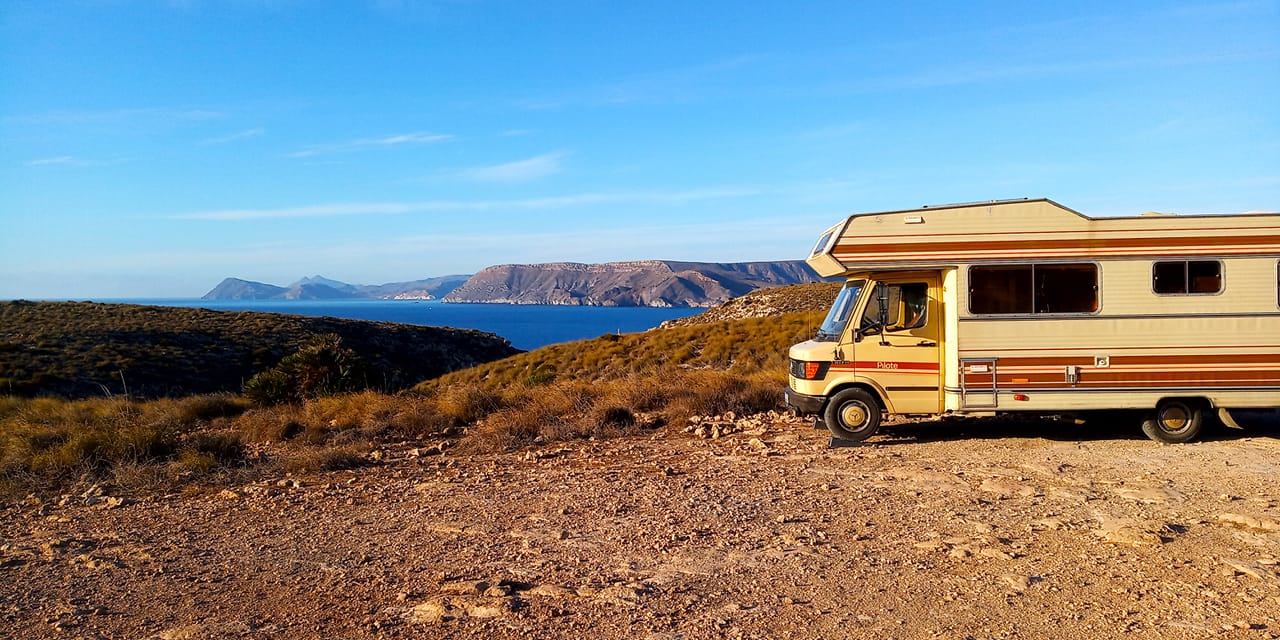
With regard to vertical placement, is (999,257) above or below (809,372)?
above

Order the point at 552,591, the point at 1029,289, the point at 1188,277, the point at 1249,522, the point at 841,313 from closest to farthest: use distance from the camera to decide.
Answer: the point at 552,591, the point at 1249,522, the point at 1188,277, the point at 1029,289, the point at 841,313

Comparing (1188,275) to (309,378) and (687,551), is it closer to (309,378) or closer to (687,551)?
(687,551)

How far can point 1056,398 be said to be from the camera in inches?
388

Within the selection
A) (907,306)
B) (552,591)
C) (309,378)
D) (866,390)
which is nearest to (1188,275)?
(907,306)

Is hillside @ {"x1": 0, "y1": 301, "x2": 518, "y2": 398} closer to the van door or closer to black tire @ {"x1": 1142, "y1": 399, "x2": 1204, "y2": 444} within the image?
the van door

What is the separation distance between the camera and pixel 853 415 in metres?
10.2

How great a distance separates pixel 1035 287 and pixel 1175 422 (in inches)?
96.4

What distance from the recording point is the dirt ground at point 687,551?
4.74 metres

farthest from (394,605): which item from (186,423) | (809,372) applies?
(186,423)

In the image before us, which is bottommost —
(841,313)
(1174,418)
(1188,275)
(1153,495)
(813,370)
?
(1153,495)

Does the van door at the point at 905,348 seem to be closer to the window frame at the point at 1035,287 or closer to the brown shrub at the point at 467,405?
the window frame at the point at 1035,287

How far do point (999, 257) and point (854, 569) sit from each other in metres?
5.63

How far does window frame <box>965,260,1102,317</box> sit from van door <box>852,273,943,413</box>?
1.32ft

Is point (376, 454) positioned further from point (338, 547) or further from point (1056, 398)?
point (1056, 398)
